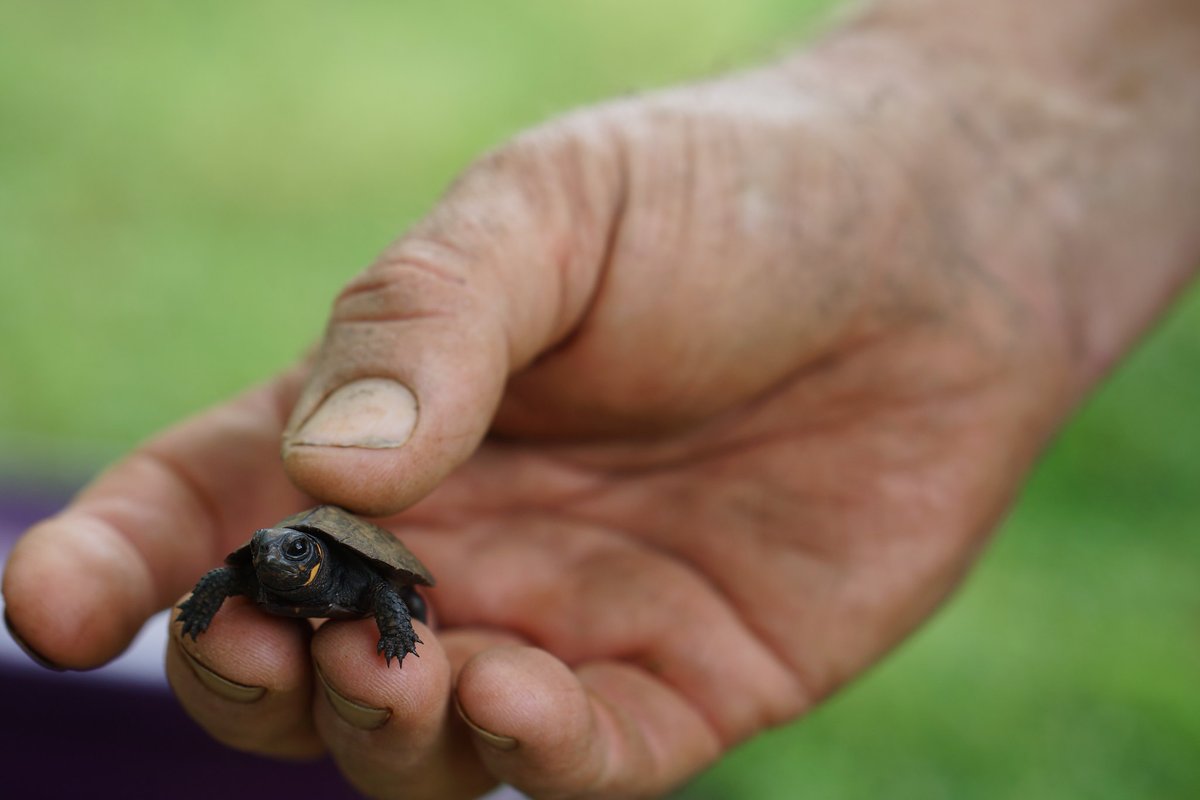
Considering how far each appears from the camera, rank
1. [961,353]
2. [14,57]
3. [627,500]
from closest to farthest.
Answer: [627,500] → [961,353] → [14,57]

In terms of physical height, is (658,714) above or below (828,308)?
below

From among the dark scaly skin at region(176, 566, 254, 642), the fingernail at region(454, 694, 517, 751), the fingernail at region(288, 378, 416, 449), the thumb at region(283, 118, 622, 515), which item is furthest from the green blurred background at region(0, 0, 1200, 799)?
the dark scaly skin at region(176, 566, 254, 642)

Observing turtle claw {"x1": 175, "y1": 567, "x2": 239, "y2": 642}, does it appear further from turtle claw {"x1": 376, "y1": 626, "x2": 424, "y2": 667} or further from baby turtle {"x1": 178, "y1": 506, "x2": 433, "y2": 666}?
turtle claw {"x1": 376, "y1": 626, "x2": 424, "y2": 667}

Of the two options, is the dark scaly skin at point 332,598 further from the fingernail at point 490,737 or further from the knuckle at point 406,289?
the knuckle at point 406,289

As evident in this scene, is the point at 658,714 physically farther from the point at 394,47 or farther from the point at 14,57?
the point at 14,57

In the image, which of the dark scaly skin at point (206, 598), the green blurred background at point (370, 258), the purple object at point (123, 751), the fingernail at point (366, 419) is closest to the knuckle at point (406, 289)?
the fingernail at point (366, 419)

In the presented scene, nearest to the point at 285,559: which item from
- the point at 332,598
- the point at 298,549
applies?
the point at 298,549

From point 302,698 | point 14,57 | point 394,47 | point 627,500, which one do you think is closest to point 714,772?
point 627,500
